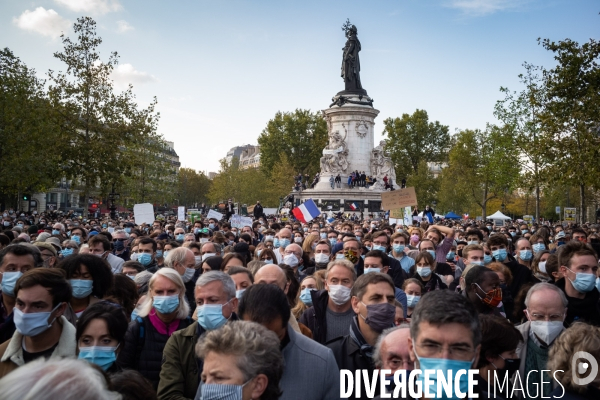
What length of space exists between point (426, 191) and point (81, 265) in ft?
231

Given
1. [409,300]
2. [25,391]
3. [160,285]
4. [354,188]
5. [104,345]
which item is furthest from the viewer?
[354,188]

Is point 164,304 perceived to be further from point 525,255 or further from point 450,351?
point 525,255

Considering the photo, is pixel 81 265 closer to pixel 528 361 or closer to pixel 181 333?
pixel 181 333

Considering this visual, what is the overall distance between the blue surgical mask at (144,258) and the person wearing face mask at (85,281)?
317 centimetres

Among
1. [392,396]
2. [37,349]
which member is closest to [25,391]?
[392,396]

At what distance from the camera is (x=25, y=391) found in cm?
190

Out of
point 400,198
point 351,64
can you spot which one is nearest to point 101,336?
point 400,198

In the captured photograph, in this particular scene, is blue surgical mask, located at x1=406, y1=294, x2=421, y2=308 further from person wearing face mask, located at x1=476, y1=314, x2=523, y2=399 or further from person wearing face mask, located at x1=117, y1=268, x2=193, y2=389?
person wearing face mask, located at x1=117, y1=268, x2=193, y2=389

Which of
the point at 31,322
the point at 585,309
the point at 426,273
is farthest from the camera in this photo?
the point at 426,273

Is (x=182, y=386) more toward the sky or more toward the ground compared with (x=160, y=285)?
more toward the ground

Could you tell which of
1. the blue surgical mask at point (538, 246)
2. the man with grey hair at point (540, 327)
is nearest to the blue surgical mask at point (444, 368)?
the man with grey hair at point (540, 327)

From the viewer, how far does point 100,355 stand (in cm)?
394

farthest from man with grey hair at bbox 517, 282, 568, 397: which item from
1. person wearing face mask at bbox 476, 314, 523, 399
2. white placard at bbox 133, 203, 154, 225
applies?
white placard at bbox 133, 203, 154, 225

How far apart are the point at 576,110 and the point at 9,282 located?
20.3 metres
